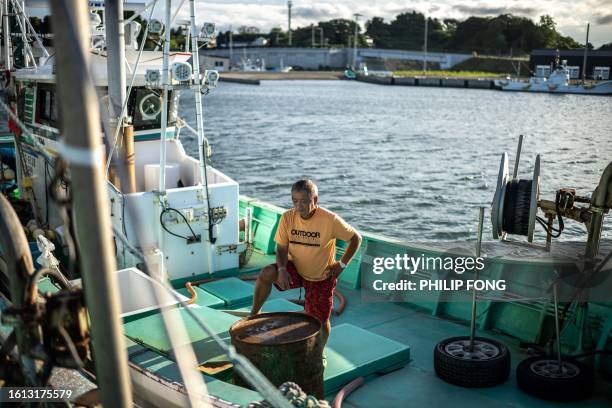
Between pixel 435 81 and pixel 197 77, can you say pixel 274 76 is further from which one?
pixel 197 77

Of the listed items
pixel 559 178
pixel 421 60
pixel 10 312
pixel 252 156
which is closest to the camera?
pixel 10 312

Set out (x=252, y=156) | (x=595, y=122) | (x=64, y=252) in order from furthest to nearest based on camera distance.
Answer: (x=595, y=122) → (x=252, y=156) → (x=64, y=252)

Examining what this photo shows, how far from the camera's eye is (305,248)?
598cm

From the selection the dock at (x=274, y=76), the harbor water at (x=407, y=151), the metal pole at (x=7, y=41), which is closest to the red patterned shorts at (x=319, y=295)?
the metal pole at (x=7, y=41)

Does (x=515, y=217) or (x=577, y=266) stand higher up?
(x=515, y=217)

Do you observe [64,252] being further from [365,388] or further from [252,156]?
[252,156]

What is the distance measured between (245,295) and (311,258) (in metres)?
2.53

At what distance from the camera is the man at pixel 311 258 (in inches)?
233

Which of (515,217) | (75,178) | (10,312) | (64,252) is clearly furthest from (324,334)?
(64,252)

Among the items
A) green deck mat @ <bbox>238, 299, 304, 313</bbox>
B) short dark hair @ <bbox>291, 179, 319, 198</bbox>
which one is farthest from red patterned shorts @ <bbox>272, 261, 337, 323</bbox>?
green deck mat @ <bbox>238, 299, 304, 313</bbox>

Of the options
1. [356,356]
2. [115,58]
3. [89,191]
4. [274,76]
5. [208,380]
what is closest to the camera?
[89,191]

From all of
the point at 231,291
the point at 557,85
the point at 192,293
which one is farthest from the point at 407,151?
the point at 557,85

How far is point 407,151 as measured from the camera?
114 feet

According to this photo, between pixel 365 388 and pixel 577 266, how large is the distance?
238 cm
